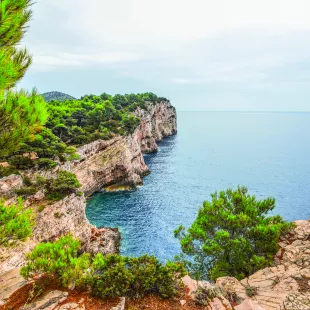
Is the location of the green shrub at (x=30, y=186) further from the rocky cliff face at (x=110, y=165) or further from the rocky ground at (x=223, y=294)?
the rocky ground at (x=223, y=294)

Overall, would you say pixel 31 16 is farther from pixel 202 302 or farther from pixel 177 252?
pixel 177 252

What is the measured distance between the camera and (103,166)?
54.4m

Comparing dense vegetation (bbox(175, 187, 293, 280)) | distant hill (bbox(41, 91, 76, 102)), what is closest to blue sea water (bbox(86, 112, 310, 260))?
dense vegetation (bbox(175, 187, 293, 280))

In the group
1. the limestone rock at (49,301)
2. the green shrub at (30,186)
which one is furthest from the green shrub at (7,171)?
the limestone rock at (49,301)

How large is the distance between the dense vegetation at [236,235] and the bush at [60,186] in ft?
68.4

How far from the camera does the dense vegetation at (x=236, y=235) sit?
16516mm

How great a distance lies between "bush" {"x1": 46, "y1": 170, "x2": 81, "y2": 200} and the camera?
32.8m

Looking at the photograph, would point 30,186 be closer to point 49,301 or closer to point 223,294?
point 49,301

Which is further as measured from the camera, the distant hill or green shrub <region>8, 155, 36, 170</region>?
the distant hill

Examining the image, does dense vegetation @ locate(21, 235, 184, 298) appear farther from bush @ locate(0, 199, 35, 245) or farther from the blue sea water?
the blue sea water

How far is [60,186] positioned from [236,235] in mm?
24517

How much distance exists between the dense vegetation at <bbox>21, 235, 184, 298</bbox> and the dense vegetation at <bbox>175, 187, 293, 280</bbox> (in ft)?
27.2

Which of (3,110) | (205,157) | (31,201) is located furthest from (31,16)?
(205,157)

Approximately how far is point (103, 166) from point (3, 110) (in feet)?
154
